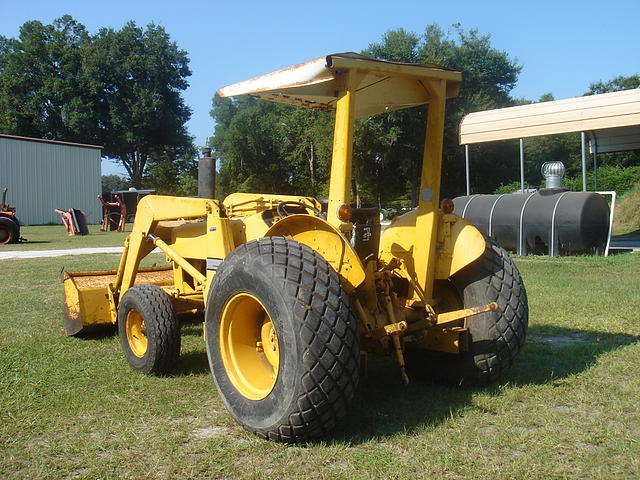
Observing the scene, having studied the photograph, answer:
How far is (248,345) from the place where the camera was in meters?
4.34

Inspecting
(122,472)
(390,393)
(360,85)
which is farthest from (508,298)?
(122,472)

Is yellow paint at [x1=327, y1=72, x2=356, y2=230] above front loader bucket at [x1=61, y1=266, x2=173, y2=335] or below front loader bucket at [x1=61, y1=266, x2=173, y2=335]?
above

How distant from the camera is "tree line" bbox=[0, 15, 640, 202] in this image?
43594 mm

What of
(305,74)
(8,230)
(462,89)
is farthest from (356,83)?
(462,89)

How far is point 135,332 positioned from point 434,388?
253 centimetres

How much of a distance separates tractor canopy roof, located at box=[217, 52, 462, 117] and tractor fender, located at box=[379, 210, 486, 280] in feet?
2.89

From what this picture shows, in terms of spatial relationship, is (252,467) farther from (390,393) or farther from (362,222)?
(362,222)

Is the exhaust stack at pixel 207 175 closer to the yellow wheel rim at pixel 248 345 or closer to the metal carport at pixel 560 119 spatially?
the yellow wheel rim at pixel 248 345

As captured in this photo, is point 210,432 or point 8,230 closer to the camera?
point 210,432

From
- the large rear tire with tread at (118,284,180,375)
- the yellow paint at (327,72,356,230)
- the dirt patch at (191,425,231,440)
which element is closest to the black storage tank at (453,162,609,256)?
the large rear tire with tread at (118,284,180,375)

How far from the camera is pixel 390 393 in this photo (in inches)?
185

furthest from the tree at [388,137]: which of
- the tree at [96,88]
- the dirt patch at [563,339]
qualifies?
the dirt patch at [563,339]

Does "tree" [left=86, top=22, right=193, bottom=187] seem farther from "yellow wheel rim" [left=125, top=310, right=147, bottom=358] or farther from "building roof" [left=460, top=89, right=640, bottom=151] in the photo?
"yellow wheel rim" [left=125, top=310, right=147, bottom=358]

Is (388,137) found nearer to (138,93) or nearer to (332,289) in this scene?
(332,289)
